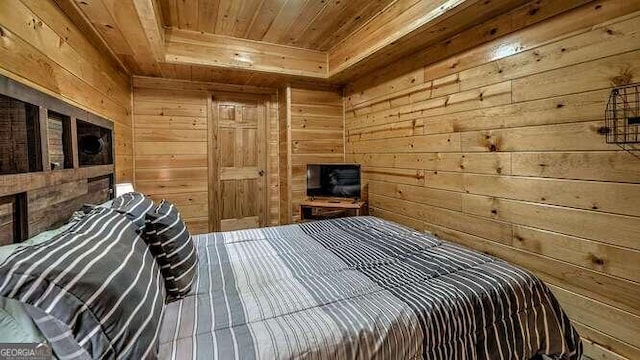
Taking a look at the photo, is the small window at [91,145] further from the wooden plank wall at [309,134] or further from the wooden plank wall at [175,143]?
the wooden plank wall at [309,134]

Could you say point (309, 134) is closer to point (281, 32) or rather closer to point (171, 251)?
point (281, 32)

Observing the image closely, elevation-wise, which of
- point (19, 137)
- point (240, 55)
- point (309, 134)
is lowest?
point (19, 137)

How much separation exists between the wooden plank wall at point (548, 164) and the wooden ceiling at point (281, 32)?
0.24 m

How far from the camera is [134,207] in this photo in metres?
1.42

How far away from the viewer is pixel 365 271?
1.45 metres

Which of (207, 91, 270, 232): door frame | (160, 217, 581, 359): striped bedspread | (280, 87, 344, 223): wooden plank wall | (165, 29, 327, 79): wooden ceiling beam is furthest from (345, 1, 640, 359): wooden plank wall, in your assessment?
(207, 91, 270, 232): door frame

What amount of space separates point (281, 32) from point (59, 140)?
2114mm

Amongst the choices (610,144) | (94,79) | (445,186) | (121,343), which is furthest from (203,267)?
(610,144)

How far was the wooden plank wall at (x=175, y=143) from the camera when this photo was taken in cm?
338

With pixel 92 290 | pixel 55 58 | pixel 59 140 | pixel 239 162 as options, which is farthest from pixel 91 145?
pixel 239 162

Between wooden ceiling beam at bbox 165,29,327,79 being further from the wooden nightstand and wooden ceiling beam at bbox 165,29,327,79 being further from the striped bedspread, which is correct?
the striped bedspread

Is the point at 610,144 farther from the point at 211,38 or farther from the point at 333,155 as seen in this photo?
the point at 211,38

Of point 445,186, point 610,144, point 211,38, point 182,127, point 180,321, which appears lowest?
point 180,321

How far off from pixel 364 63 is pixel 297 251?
210 cm
